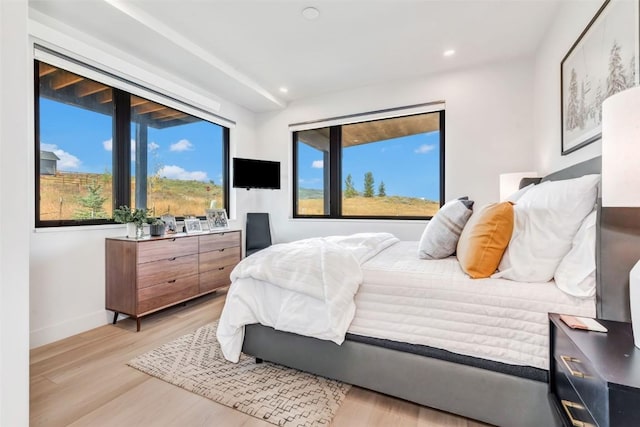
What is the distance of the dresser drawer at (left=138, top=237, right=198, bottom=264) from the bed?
1.51 meters

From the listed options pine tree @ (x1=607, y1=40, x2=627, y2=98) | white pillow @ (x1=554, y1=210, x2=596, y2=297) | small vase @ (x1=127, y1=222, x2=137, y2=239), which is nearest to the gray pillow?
white pillow @ (x1=554, y1=210, x2=596, y2=297)

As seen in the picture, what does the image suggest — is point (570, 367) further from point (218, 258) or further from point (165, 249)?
point (218, 258)

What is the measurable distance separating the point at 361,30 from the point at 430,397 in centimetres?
280

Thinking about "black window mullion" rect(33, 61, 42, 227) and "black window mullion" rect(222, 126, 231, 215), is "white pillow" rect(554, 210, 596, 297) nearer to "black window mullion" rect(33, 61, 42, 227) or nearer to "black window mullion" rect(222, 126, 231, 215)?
"black window mullion" rect(33, 61, 42, 227)

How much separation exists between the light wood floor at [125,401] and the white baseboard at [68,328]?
78 mm

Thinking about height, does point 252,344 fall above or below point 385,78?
below

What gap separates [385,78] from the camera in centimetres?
339

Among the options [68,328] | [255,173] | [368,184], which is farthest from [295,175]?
[68,328]

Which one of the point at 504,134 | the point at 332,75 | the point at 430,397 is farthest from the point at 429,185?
the point at 430,397

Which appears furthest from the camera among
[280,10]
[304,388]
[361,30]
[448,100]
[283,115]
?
[283,115]

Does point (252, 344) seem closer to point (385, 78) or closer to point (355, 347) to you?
point (355, 347)

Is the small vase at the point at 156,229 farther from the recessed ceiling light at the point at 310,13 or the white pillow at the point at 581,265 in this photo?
the white pillow at the point at 581,265

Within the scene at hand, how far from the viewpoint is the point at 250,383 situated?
161cm

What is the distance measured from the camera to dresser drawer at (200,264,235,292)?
9.75 ft
